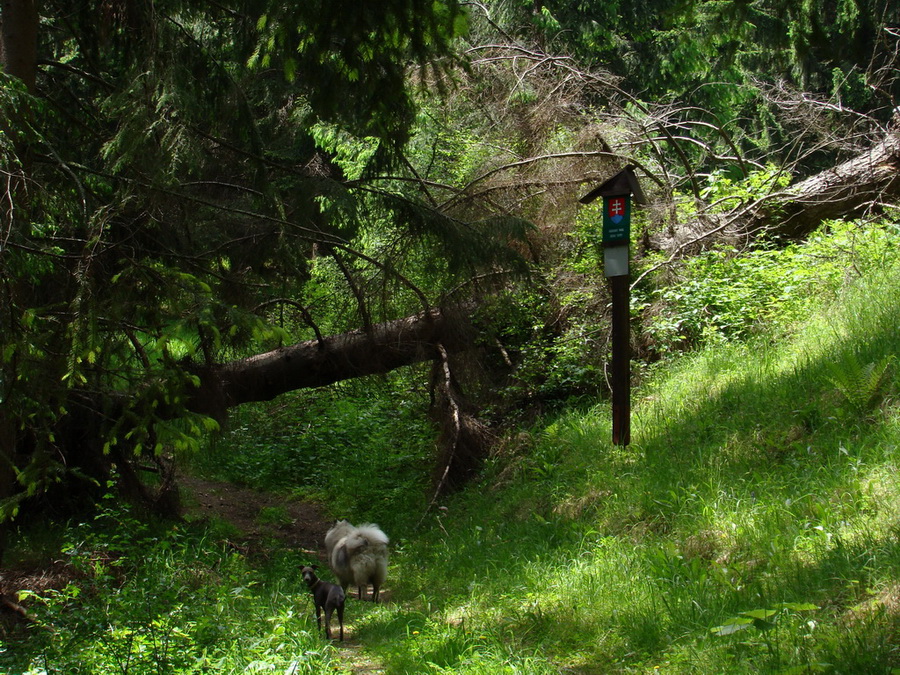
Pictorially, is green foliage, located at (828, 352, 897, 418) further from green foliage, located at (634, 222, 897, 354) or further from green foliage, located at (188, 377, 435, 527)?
green foliage, located at (188, 377, 435, 527)

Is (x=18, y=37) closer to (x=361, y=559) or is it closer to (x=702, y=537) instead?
(x=361, y=559)

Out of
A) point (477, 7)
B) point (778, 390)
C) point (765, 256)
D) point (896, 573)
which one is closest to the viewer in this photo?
point (896, 573)

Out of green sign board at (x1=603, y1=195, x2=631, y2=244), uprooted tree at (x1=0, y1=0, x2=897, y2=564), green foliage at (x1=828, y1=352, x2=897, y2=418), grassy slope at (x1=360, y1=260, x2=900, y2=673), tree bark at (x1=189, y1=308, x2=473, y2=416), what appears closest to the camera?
grassy slope at (x1=360, y1=260, x2=900, y2=673)

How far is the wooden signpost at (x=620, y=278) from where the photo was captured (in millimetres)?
7742

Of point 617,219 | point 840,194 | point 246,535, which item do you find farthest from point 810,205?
point 246,535

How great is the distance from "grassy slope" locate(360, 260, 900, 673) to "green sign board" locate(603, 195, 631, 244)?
1790mm

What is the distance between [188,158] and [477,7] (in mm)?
8193

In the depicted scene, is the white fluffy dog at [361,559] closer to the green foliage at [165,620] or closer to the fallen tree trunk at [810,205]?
the green foliage at [165,620]

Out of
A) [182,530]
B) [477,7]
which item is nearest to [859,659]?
[182,530]

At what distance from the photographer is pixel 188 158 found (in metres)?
6.14

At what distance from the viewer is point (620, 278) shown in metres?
7.96

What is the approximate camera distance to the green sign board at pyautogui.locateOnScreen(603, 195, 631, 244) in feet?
26.3

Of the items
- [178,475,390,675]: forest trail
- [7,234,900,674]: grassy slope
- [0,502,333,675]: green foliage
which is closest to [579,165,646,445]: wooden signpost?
[7,234,900,674]: grassy slope

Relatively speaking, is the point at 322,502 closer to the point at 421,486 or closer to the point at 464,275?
the point at 421,486
